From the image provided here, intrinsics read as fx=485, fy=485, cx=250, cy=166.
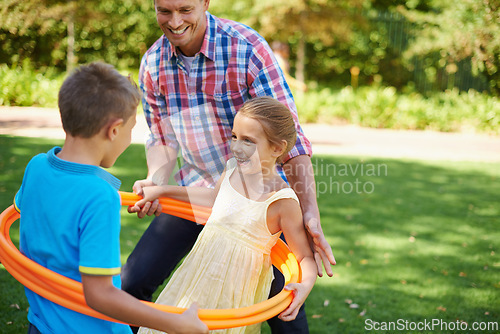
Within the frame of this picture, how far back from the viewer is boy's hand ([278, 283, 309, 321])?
6.43ft

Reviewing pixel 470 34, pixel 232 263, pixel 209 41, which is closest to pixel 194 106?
pixel 209 41

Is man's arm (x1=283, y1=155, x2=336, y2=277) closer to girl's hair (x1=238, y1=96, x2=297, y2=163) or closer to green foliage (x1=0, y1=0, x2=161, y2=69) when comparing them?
girl's hair (x1=238, y1=96, x2=297, y2=163)

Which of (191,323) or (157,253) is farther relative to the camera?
(157,253)

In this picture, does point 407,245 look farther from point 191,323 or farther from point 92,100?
point 92,100

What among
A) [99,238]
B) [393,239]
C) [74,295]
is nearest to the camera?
[99,238]

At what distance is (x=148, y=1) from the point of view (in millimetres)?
16469

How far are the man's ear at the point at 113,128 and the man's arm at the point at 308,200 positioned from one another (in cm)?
103

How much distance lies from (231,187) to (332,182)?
547cm

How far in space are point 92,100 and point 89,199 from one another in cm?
31

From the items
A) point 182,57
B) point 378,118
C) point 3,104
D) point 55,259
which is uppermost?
point 182,57

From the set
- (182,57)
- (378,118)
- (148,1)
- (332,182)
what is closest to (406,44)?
(378,118)

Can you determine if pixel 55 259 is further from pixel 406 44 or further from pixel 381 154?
pixel 406 44

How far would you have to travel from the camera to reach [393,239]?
550 centimetres

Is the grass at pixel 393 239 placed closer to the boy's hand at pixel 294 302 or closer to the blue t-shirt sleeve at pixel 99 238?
the boy's hand at pixel 294 302
